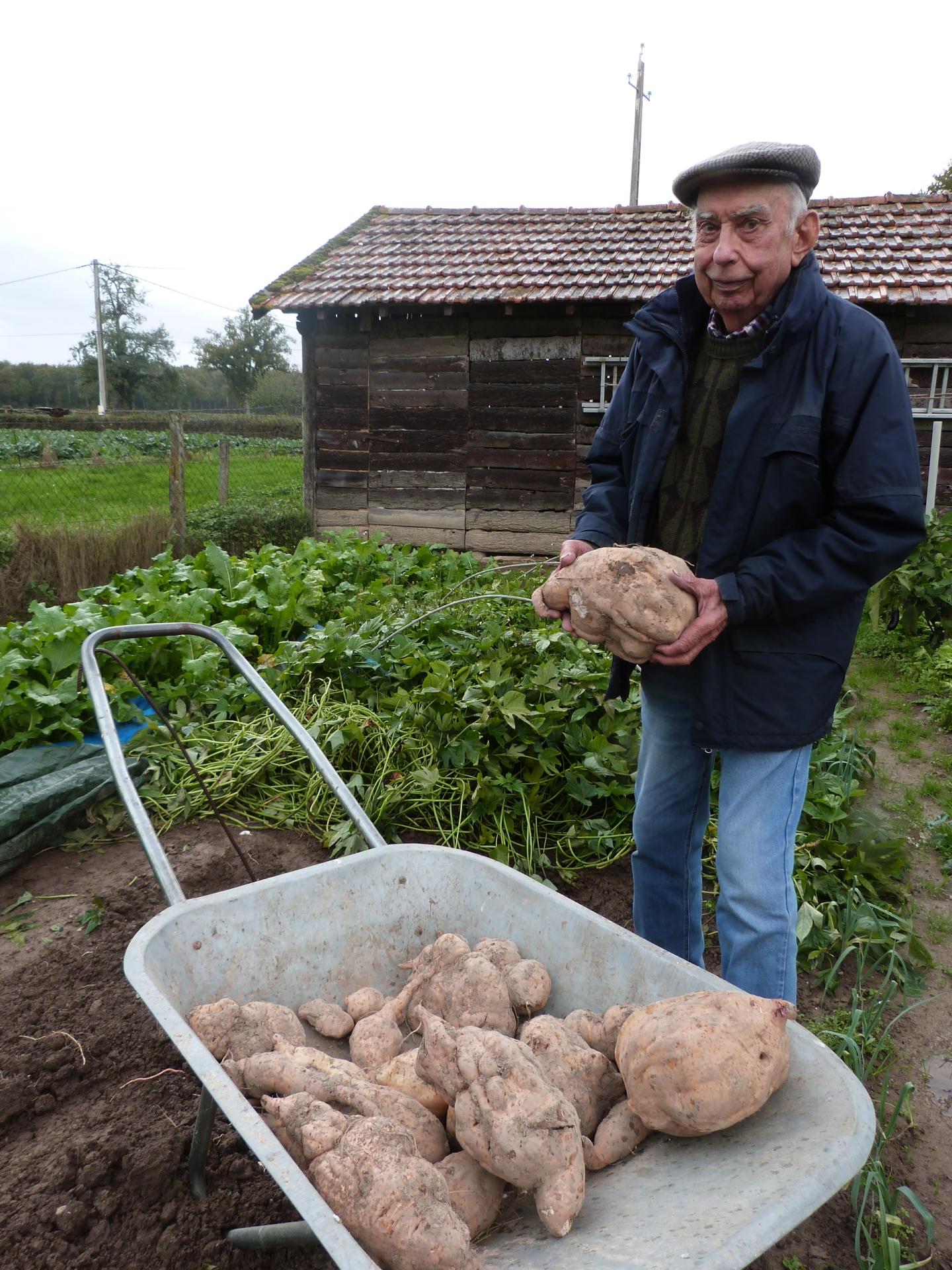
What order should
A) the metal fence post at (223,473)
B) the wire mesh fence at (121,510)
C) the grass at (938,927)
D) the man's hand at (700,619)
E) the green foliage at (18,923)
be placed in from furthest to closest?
1. the metal fence post at (223,473)
2. the wire mesh fence at (121,510)
3. the grass at (938,927)
4. the green foliage at (18,923)
5. the man's hand at (700,619)

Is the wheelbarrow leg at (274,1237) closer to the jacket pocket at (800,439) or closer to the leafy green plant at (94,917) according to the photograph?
the leafy green plant at (94,917)

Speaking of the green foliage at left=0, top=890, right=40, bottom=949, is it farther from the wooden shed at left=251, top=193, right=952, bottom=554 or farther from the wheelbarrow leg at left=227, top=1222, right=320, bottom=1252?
the wooden shed at left=251, top=193, right=952, bottom=554

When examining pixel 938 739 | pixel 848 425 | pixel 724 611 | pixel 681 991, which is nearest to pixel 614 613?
pixel 724 611

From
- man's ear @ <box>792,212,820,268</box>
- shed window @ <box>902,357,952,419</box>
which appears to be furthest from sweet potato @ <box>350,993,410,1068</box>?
shed window @ <box>902,357,952,419</box>

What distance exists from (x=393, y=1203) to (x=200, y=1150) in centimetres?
98

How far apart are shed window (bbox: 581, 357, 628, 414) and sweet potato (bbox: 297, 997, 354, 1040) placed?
8.08 meters

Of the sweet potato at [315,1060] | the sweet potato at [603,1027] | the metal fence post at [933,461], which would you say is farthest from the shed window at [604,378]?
the sweet potato at [315,1060]

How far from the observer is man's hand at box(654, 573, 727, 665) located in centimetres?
183

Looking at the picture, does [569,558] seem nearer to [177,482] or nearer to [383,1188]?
[383,1188]

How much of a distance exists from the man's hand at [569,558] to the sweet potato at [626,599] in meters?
0.04

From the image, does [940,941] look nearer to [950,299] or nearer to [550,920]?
[550,920]

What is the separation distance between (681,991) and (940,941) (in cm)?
200

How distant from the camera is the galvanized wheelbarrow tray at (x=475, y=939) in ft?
3.83

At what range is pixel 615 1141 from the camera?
4.80ft
